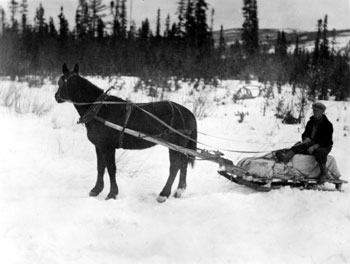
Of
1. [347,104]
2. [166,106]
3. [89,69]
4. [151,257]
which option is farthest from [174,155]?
[89,69]

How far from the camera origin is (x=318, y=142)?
5.79 meters

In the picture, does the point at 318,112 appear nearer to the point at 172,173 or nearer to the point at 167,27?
the point at 172,173

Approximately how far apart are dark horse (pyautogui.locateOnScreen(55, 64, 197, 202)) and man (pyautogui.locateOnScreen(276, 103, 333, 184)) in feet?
5.33

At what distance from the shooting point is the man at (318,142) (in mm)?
5621

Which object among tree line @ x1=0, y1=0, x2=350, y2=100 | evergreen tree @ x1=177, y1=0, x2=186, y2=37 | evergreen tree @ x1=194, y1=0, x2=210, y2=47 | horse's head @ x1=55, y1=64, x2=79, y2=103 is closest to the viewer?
horse's head @ x1=55, y1=64, x2=79, y2=103

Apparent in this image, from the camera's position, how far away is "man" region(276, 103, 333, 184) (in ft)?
18.4

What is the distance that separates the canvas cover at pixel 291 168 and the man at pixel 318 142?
11 centimetres

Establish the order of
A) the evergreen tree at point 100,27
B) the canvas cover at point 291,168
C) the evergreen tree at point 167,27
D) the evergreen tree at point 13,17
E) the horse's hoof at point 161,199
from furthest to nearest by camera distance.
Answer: the evergreen tree at point 167,27 < the evergreen tree at point 100,27 < the evergreen tree at point 13,17 < the canvas cover at point 291,168 < the horse's hoof at point 161,199

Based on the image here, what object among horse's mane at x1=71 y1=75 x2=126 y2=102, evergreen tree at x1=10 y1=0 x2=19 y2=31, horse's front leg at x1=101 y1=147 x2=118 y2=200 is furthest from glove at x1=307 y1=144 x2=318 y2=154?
evergreen tree at x1=10 y1=0 x2=19 y2=31

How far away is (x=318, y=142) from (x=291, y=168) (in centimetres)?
58

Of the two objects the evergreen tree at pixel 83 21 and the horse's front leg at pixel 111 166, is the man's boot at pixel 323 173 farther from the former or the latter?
the evergreen tree at pixel 83 21

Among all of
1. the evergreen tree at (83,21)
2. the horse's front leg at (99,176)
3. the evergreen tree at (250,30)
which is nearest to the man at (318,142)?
the horse's front leg at (99,176)

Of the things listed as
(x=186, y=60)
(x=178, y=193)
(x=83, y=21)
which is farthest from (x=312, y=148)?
(x=83, y=21)

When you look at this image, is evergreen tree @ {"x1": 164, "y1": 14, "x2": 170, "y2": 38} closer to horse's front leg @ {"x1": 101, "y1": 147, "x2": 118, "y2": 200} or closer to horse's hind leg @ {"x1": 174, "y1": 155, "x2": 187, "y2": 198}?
horse's hind leg @ {"x1": 174, "y1": 155, "x2": 187, "y2": 198}
